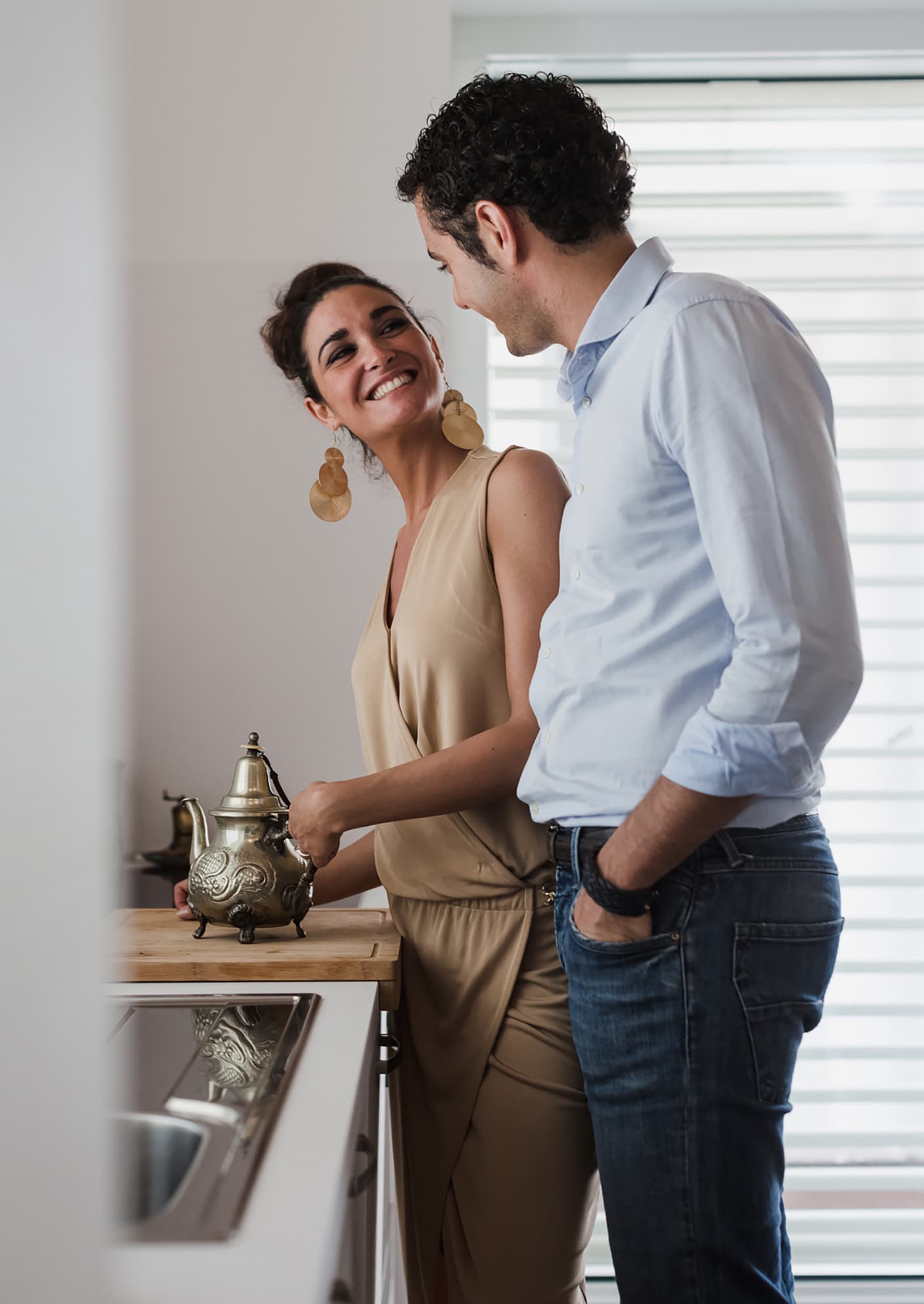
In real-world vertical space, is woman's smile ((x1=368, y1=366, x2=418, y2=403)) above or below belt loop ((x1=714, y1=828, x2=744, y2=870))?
above

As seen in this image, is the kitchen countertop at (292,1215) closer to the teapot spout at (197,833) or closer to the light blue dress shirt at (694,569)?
the light blue dress shirt at (694,569)

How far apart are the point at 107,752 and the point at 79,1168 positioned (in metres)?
0.04

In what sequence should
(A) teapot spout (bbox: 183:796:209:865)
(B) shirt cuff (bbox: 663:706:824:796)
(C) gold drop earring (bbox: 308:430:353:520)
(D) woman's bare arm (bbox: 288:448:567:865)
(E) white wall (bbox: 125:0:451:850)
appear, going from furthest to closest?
1. (E) white wall (bbox: 125:0:451:850)
2. (C) gold drop earring (bbox: 308:430:353:520)
3. (A) teapot spout (bbox: 183:796:209:865)
4. (D) woman's bare arm (bbox: 288:448:567:865)
5. (B) shirt cuff (bbox: 663:706:824:796)

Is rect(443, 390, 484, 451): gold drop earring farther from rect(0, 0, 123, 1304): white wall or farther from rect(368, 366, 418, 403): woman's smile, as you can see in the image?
rect(0, 0, 123, 1304): white wall

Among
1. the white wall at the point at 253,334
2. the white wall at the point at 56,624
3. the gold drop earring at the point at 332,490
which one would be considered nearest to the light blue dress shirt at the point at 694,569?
the white wall at the point at 56,624

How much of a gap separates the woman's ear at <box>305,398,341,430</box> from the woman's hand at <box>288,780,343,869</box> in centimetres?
62

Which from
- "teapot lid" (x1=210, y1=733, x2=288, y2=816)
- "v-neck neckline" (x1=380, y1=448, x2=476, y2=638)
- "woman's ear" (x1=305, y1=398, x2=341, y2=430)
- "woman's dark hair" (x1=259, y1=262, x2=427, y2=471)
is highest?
"woman's dark hair" (x1=259, y1=262, x2=427, y2=471)

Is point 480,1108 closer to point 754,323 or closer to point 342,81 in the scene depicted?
point 754,323

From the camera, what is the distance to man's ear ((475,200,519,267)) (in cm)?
109

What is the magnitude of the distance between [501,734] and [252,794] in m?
0.31

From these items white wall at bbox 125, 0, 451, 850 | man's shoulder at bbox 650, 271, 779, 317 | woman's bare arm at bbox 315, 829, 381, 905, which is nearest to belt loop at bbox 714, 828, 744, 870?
man's shoulder at bbox 650, 271, 779, 317

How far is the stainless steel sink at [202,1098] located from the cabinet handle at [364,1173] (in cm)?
7

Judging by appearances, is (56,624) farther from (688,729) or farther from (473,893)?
(473,893)

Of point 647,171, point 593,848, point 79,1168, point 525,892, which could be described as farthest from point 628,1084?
point 647,171
